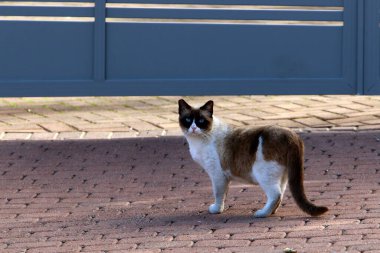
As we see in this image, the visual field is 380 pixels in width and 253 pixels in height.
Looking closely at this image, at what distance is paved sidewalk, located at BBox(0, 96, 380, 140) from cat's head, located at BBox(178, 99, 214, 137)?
2.48 meters

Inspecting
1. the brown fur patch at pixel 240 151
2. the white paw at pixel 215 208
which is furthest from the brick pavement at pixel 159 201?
the brown fur patch at pixel 240 151

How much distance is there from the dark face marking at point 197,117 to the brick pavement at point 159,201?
56cm

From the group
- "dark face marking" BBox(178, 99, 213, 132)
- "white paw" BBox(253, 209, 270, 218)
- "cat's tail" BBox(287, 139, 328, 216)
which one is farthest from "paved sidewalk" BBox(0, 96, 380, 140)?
"cat's tail" BBox(287, 139, 328, 216)

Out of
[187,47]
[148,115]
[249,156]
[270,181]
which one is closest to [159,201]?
[249,156]

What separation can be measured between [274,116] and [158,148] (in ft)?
5.40

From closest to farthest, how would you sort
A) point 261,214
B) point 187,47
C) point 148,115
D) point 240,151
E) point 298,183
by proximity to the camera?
point 298,183 → point 261,214 → point 240,151 → point 187,47 → point 148,115

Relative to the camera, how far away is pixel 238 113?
10.3m

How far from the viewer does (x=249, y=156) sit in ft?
21.9

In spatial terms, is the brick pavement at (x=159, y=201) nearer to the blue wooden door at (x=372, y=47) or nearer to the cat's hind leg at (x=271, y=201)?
the cat's hind leg at (x=271, y=201)

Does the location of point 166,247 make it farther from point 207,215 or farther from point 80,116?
point 80,116

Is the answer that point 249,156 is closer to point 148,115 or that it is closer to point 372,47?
point 372,47

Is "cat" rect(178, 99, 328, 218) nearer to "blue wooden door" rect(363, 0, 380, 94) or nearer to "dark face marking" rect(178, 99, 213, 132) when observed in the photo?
"dark face marking" rect(178, 99, 213, 132)

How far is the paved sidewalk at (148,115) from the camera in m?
9.52

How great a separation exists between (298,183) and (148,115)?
13.0 ft
